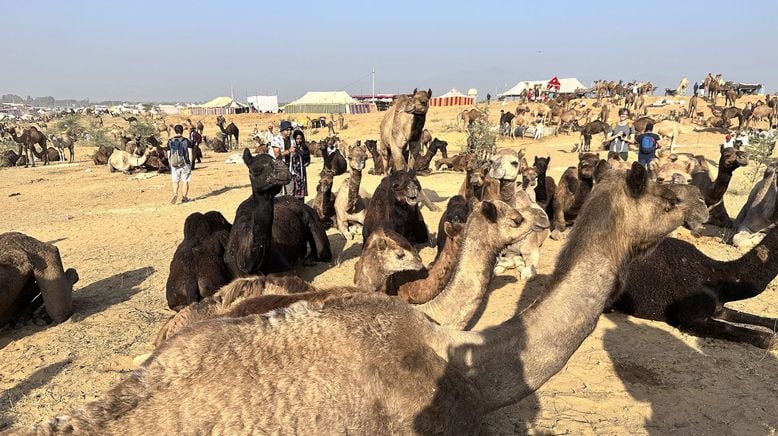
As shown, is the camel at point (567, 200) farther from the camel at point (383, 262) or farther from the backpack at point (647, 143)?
the camel at point (383, 262)

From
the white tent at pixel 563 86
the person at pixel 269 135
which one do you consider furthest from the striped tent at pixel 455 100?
the person at pixel 269 135

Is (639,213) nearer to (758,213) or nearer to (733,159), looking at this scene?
(758,213)

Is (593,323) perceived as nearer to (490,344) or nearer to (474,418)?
(490,344)

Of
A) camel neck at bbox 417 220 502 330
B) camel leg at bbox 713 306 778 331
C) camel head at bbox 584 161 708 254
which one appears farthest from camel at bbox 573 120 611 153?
camel head at bbox 584 161 708 254

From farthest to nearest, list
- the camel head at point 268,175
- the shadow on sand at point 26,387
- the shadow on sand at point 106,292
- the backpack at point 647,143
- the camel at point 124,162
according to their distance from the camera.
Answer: the camel at point 124,162 → the backpack at point 647,143 → the shadow on sand at point 106,292 → the camel head at point 268,175 → the shadow on sand at point 26,387

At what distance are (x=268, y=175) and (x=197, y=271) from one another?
1.68 metres

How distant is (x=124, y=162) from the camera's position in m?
24.4

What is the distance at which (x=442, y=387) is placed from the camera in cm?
288

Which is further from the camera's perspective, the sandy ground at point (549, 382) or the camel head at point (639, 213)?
the sandy ground at point (549, 382)

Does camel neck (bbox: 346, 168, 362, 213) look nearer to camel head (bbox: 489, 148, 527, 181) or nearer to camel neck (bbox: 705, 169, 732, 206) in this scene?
camel head (bbox: 489, 148, 527, 181)

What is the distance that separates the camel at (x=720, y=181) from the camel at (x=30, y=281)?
10.7 meters

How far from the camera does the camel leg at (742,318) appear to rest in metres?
6.09

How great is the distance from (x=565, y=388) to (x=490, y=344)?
2197 mm

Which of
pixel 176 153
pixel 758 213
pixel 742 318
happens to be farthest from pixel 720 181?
pixel 176 153
